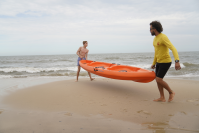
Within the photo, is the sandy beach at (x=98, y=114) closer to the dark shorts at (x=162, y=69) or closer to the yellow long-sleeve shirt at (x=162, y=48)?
the dark shorts at (x=162, y=69)

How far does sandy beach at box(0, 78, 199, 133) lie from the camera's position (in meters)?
2.05

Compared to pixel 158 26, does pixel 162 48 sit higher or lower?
lower

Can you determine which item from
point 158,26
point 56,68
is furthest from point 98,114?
point 56,68

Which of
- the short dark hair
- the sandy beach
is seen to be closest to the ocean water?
the sandy beach

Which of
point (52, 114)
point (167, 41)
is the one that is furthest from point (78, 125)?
point (167, 41)

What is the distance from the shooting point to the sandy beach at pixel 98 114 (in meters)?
2.05

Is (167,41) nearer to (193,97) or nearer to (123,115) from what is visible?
(123,115)

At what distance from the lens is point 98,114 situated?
255cm

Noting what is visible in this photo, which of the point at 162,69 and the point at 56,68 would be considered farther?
the point at 56,68

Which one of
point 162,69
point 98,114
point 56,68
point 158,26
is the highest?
point 158,26

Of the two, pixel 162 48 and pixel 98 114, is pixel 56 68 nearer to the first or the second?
pixel 98 114

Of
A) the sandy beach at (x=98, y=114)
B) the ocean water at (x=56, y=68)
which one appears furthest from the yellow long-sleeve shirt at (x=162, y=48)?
the ocean water at (x=56, y=68)

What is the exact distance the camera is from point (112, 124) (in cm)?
217

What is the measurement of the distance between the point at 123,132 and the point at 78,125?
69cm
